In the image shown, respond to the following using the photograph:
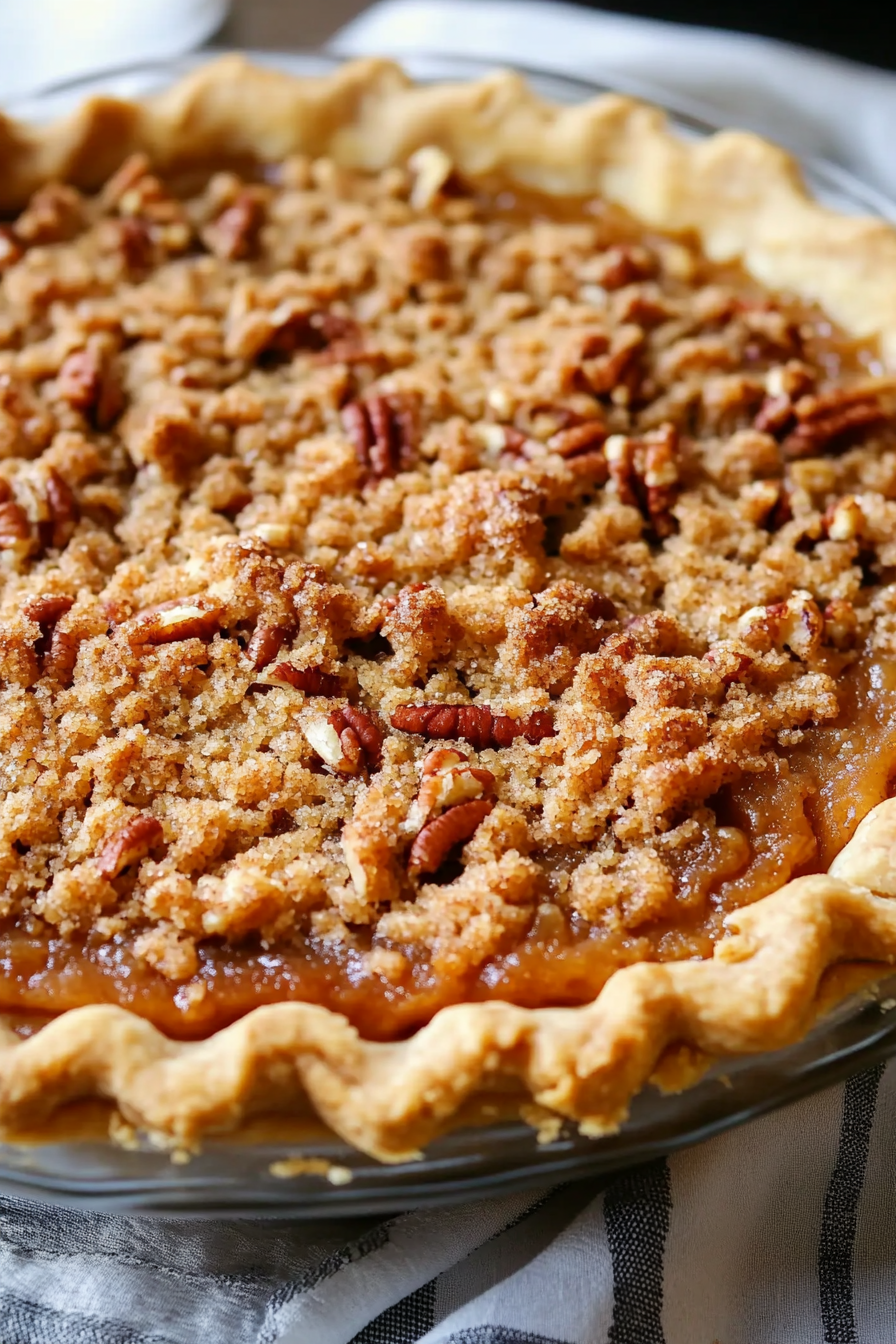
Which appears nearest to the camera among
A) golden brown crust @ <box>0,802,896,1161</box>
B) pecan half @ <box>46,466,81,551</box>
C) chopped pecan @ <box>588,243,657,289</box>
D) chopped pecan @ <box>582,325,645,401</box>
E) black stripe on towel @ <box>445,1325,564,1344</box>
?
golden brown crust @ <box>0,802,896,1161</box>

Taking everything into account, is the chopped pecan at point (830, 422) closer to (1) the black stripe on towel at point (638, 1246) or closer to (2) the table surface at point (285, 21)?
(1) the black stripe on towel at point (638, 1246)

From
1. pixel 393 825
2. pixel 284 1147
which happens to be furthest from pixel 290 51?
pixel 284 1147

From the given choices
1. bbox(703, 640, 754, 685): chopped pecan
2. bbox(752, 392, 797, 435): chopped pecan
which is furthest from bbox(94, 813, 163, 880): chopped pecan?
bbox(752, 392, 797, 435): chopped pecan

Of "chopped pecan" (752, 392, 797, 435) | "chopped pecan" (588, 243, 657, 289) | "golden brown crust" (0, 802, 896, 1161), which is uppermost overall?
"chopped pecan" (588, 243, 657, 289)

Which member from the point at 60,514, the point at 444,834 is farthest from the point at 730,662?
the point at 60,514

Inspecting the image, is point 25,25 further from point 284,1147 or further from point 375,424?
point 284,1147

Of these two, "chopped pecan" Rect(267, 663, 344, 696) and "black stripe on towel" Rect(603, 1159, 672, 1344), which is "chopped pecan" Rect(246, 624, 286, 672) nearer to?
"chopped pecan" Rect(267, 663, 344, 696)
